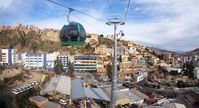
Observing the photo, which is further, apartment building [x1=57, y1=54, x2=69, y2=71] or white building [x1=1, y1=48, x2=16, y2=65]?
white building [x1=1, y1=48, x2=16, y2=65]

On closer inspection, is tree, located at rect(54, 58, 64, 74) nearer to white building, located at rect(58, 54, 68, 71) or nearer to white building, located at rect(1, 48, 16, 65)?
white building, located at rect(58, 54, 68, 71)

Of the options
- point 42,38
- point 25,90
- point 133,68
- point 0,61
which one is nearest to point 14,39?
point 42,38

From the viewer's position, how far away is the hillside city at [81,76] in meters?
12.2

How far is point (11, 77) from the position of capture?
20.0 metres

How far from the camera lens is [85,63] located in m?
27.7

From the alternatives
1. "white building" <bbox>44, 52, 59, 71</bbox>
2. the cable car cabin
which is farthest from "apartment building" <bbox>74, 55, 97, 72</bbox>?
the cable car cabin

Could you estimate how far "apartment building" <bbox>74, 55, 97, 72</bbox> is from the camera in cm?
2754

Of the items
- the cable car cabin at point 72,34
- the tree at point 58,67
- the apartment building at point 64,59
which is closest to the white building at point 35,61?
the apartment building at point 64,59

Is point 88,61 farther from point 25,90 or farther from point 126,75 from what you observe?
point 25,90

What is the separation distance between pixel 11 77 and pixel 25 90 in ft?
17.4

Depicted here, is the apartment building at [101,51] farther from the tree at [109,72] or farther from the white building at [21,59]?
the white building at [21,59]

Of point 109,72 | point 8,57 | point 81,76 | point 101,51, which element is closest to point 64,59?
point 81,76

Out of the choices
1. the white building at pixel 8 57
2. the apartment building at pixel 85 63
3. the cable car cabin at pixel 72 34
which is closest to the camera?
the cable car cabin at pixel 72 34

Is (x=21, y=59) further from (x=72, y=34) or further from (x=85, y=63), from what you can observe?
(x=72, y=34)
